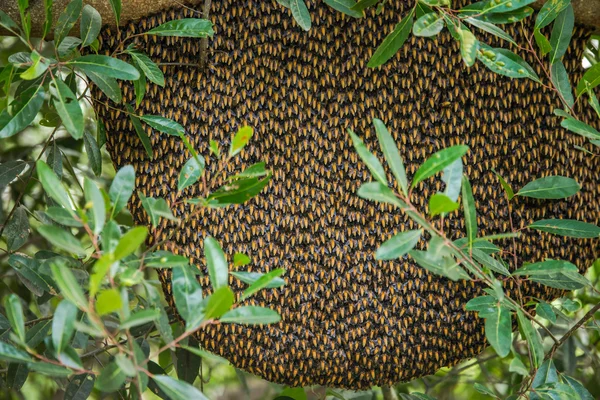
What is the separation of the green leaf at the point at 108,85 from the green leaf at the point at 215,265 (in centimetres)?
24

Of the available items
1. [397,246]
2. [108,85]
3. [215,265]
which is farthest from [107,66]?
[397,246]

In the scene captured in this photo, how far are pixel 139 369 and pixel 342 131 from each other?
406mm

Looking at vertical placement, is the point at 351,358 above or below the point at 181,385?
below

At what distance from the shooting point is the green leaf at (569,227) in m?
0.81

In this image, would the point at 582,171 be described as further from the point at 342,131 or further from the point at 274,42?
the point at 274,42

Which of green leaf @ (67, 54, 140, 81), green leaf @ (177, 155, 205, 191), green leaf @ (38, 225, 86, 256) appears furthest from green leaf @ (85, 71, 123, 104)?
green leaf @ (38, 225, 86, 256)

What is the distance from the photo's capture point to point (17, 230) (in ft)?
3.37

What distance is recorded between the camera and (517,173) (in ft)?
2.94

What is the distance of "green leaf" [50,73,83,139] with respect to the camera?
27.4 inches

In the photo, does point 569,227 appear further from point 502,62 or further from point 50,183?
point 50,183

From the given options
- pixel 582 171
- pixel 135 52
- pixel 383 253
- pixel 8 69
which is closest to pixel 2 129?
pixel 8 69

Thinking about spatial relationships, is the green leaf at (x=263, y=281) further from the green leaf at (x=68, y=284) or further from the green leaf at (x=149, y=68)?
the green leaf at (x=149, y=68)

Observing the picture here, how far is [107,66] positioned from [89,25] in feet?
0.25

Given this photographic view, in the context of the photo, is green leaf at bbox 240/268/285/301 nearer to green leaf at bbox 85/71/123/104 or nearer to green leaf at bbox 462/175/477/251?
green leaf at bbox 462/175/477/251
